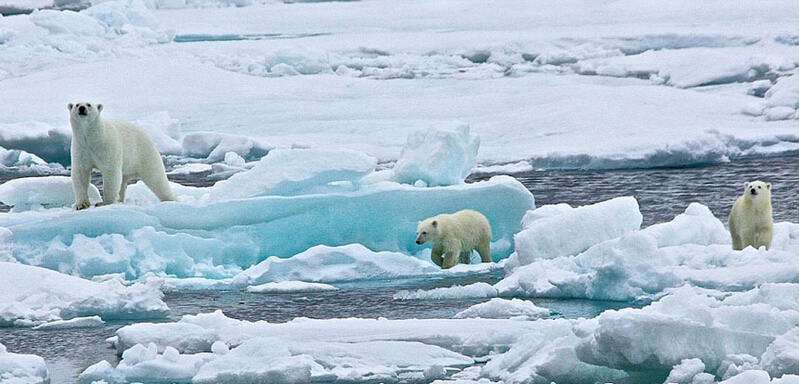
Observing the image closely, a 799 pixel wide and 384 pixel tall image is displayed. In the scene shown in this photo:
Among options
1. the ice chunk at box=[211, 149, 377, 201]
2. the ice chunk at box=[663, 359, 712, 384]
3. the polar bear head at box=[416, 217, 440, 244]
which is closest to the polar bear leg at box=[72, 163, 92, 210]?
the ice chunk at box=[211, 149, 377, 201]

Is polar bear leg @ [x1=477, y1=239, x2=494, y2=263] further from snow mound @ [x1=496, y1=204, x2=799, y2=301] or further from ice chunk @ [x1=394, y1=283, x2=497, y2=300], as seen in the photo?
ice chunk @ [x1=394, y1=283, x2=497, y2=300]

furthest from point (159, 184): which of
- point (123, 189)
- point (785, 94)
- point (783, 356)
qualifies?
point (785, 94)

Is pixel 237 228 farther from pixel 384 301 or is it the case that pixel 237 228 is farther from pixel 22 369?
pixel 22 369

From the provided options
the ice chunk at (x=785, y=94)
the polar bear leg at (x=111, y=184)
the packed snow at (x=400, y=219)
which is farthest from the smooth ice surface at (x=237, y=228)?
the ice chunk at (x=785, y=94)

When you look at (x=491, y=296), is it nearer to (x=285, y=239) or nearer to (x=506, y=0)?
(x=285, y=239)

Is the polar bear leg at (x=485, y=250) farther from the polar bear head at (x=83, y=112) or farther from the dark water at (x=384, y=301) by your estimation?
the polar bear head at (x=83, y=112)
